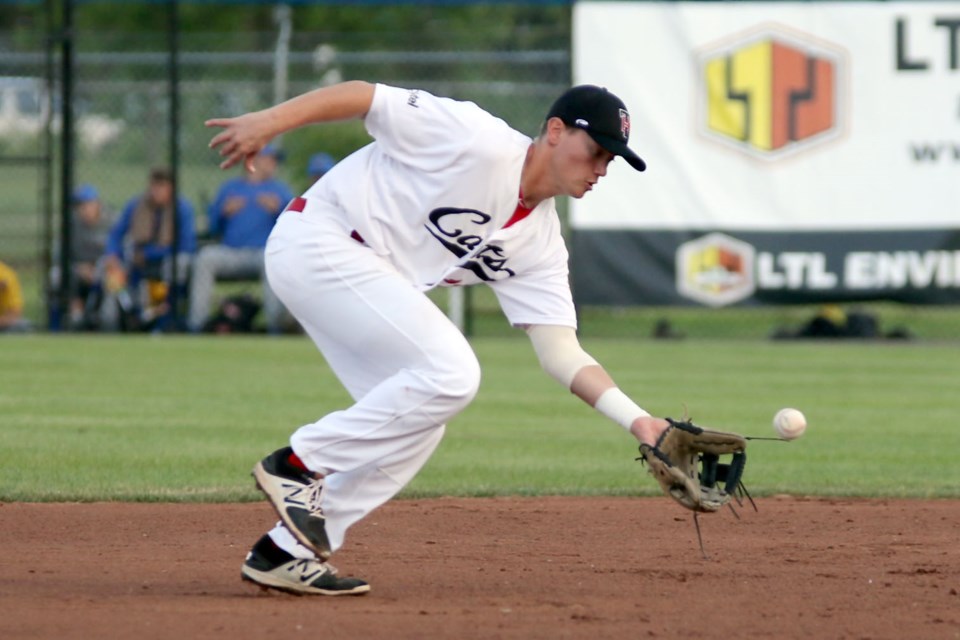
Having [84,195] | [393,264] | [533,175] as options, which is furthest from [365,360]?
[84,195]

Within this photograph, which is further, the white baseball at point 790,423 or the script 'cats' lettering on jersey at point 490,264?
the white baseball at point 790,423

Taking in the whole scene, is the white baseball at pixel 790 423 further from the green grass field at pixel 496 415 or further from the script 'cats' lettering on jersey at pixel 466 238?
the green grass field at pixel 496 415

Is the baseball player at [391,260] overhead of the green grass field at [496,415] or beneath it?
overhead

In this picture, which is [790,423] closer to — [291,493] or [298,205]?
[291,493]

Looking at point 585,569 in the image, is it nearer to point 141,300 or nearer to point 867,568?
point 867,568

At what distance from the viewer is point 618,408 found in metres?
5.04

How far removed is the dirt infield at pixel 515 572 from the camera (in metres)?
4.60

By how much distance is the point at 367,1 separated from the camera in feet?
51.2

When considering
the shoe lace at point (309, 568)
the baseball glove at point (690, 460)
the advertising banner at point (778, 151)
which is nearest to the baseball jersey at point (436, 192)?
the baseball glove at point (690, 460)

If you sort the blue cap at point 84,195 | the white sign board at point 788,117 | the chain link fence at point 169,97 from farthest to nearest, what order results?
the blue cap at point 84,195 < the chain link fence at point 169,97 < the white sign board at point 788,117

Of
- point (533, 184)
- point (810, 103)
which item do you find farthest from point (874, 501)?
point (810, 103)

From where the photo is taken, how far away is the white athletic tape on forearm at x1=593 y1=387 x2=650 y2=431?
197 inches

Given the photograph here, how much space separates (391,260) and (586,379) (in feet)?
2.45

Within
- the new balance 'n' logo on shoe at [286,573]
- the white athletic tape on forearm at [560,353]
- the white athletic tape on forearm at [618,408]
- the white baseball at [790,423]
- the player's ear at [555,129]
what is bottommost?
the new balance 'n' logo on shoe at [286,573]
